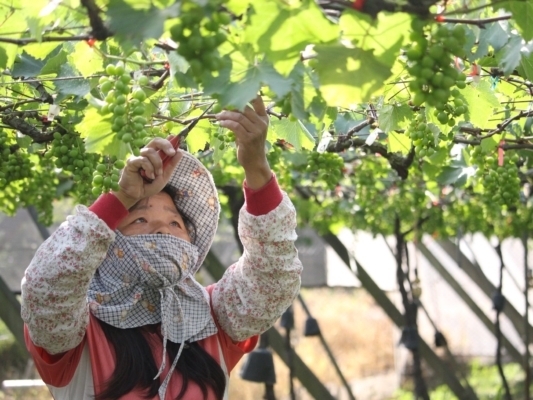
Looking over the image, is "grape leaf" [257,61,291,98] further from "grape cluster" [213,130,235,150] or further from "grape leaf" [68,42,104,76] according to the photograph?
"grape cluster" [213,130,235,150]

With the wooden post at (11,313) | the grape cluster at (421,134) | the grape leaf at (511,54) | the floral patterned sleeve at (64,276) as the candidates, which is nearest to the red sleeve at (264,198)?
the floral patterned sleeve at (64,276)

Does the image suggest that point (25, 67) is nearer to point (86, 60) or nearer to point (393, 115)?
point (86, 60)

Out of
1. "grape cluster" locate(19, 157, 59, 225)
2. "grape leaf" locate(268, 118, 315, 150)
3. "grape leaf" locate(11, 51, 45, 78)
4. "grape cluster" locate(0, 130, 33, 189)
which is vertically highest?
"grape leaf" locate(11, 51, 45, 78)

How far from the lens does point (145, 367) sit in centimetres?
193

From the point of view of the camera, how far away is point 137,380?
190cm

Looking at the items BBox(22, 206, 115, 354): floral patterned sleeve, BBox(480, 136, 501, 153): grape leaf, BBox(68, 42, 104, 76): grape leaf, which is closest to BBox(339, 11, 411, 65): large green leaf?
BBox(68, 42, 104, 76): grape leaf

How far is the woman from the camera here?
175 centimetres

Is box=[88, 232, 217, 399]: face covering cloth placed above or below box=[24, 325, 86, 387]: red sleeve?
above

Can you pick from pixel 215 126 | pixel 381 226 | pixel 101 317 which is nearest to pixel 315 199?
pixel 381 226

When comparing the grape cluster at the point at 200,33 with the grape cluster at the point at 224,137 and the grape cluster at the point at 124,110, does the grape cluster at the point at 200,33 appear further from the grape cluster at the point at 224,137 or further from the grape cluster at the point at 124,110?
the grape cluster at the point at 224,137

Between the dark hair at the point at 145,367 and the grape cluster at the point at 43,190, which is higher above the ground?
the dark hair at the point at 145,367

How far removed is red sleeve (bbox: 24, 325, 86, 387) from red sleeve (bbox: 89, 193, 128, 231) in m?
0.34

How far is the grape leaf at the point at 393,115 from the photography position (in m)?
2.11

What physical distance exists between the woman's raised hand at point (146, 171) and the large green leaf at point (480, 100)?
0.80 m
